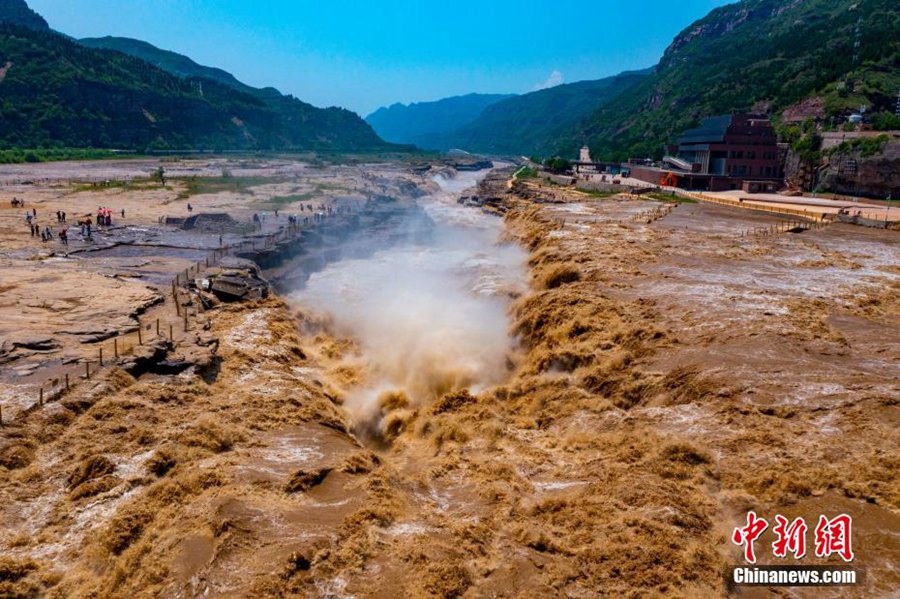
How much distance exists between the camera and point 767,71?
382ft

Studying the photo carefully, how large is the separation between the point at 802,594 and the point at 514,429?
8977 millimetres

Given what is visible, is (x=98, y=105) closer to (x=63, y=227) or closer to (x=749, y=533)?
(x=63, y=227)

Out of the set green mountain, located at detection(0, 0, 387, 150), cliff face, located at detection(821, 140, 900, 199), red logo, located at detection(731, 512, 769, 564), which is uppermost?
green mountain, located at detection(0, 0, 387, 150)

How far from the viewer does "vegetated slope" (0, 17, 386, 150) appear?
4697 inches

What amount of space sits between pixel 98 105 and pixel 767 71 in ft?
487

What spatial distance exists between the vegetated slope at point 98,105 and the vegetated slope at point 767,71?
107003 millimetres

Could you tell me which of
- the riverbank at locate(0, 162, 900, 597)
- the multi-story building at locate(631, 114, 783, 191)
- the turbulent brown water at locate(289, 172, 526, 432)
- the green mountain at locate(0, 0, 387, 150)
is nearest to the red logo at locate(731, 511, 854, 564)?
the riverbank at locate(0, 162, 900, 597)

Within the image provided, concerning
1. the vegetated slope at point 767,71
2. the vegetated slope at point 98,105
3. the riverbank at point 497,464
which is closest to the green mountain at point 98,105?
the vegetated slope at point 98,105

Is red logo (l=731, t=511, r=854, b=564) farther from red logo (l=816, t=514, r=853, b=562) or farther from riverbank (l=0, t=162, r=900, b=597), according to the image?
riverbank (l=0, t=162, r=900, b=597)

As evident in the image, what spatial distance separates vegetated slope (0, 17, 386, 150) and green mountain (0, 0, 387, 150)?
0.59 ft

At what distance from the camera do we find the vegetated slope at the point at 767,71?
85.2m

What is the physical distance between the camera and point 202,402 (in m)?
16.9

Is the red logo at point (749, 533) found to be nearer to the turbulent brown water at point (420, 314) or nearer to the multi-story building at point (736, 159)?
the turbulent brown water at point (420, 314)

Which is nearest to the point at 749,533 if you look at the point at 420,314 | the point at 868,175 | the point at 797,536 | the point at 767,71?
the point at 797,536
